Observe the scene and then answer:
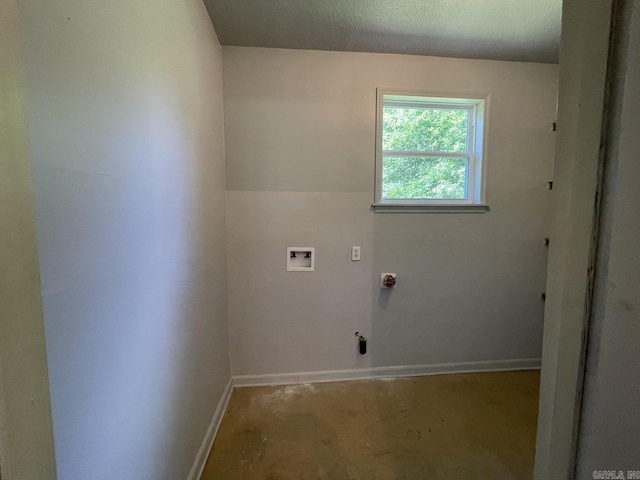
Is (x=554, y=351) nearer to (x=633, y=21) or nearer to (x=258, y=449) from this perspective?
(x=633, y=21)

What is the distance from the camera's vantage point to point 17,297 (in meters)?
0.43

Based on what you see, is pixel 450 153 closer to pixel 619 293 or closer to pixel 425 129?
pixel 425 129

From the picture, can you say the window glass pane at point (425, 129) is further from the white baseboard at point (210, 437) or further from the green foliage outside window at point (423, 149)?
the white baseboard at point (210, 437)

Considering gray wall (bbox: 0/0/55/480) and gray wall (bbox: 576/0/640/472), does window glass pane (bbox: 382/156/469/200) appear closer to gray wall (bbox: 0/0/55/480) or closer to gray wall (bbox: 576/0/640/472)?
gray wall (bbox: 576/0/640/472)

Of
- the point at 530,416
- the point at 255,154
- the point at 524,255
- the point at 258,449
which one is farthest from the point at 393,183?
the point at 258,449

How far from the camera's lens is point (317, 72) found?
6.86 ft

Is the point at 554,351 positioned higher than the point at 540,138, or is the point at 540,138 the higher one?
the point at 540,138

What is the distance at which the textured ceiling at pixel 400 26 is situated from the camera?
162 centimetres

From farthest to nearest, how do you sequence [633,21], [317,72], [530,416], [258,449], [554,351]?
[317,72]
[530,416]
[258,449]
[554,351]
[633,21]

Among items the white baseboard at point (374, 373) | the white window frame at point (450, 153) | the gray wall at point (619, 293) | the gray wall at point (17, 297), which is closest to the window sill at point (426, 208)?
the white window frame at point (450, 153)

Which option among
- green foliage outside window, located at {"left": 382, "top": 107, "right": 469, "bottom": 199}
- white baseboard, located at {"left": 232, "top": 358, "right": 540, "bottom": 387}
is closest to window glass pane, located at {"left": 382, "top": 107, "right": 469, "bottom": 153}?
green foliage outside window, located at {"left": 382, "top": 107, "right": 469, "bottom": 199}

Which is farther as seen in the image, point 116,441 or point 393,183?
point 393,183

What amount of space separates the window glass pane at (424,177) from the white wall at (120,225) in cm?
142

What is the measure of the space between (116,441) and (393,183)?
2.13 meters
